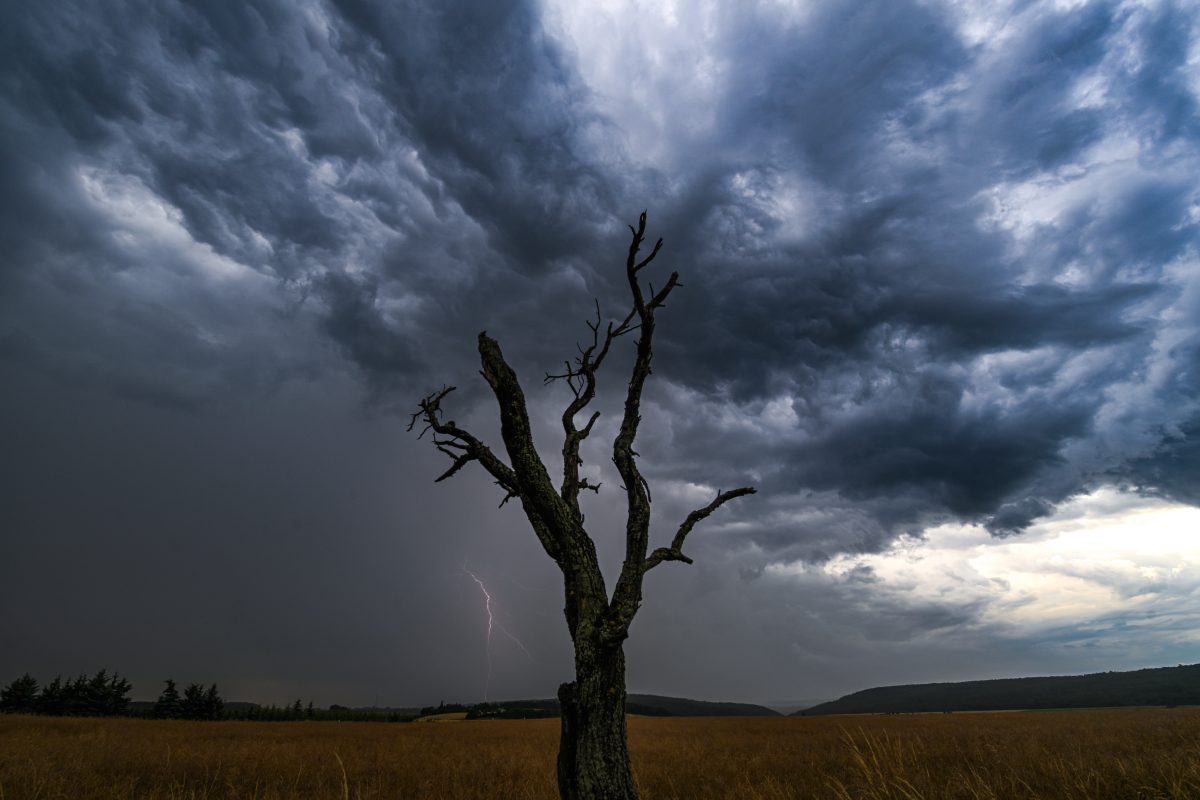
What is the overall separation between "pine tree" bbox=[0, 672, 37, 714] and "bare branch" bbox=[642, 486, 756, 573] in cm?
8352

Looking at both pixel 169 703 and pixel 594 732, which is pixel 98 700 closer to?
pixel 169 703

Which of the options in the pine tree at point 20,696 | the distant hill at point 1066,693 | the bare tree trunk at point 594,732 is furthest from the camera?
the distant hill at point 1066,693

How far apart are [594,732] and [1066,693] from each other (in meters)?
175

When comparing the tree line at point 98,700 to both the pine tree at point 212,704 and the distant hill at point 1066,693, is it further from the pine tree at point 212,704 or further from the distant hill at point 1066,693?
the distant hill at point 1066,693

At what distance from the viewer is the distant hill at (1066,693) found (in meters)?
104

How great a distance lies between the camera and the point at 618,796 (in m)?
5.89

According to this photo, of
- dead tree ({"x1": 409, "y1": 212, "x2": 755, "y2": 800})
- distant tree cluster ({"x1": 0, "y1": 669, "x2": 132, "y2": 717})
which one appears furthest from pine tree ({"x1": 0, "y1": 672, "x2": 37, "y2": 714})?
dead tree ({"x1": 409, "y1": 212, "x2": 755, "y2": 800})

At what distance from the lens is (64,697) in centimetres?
5828

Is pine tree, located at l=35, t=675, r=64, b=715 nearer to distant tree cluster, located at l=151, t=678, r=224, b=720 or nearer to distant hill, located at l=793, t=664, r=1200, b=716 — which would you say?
distant tree cluster, located at l=151, t=678, r=224, b=720

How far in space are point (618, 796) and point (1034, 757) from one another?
14.1m

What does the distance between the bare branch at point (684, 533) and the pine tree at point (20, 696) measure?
8352cm

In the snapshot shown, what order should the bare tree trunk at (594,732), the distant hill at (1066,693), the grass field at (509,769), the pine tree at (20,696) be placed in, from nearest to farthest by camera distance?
the bare tree trunk at (594,732)
the grass field at (509,769)
the pine tree at (20,696)
the distant hill at (1066,693)

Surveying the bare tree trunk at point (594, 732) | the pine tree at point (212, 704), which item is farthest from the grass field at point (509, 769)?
the pine tree at point (212, 704)

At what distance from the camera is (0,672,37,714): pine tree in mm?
57438
